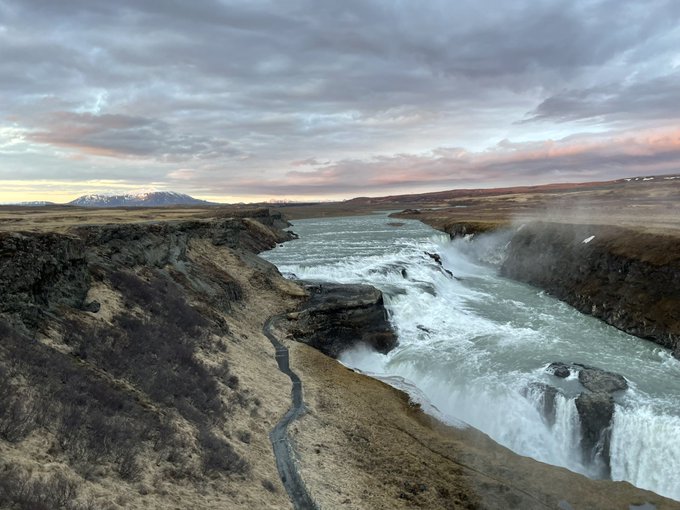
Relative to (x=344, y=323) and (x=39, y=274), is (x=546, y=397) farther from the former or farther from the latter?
(x=39, y=274)

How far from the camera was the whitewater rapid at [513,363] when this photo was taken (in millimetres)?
18344

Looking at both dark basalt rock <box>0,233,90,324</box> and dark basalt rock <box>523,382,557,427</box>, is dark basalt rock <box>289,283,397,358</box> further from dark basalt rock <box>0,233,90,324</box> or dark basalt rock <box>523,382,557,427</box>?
dark basalt rock <box>0,233,90,324</box>

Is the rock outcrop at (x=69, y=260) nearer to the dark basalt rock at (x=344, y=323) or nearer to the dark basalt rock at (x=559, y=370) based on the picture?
the dark basalt rock at (x=344, y=323)

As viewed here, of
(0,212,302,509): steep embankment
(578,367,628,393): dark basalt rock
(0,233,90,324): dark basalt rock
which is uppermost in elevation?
(0,233,90,324): dark basalt rock

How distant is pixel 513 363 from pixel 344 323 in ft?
36.4

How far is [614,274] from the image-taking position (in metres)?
36.7

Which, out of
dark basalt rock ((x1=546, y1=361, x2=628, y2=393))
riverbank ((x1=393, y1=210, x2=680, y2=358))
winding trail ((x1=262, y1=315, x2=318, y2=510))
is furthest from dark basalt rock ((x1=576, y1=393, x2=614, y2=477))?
winding trail ((x1=262, y1=315, x2=318, y2=510))

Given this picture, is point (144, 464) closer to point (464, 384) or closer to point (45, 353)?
point (45, 353)

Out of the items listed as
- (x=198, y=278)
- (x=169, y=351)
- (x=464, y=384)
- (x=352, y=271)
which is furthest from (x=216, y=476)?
(x=352, y=271)

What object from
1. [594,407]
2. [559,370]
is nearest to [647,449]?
[594,407]

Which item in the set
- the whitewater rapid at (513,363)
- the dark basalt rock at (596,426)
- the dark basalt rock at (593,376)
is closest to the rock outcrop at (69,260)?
the whitewater rapid at (513,363)

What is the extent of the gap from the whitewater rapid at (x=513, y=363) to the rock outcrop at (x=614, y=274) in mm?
1333

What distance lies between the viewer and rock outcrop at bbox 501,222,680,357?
30.2 metres

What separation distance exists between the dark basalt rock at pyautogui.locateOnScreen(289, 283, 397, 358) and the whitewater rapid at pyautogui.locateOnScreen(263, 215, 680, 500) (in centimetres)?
99
